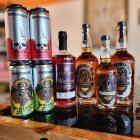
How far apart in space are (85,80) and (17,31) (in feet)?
0.81

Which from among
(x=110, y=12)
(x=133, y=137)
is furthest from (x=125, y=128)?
(x=110, y=12)

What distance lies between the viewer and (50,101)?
539 mm

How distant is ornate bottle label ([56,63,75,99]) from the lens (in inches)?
22.3

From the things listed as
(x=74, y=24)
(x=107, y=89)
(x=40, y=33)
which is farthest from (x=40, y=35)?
(x=74, y=24)

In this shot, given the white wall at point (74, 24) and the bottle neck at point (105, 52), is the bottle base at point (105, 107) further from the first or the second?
the white wall at point (74, 24)

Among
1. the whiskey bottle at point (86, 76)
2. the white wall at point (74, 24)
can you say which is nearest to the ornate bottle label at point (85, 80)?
the whiskey bottle at point (86, 76)

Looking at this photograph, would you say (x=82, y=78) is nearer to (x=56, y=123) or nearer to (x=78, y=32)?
(x=56, y=123)

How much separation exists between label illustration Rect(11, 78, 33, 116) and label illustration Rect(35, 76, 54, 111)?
2 centimetres

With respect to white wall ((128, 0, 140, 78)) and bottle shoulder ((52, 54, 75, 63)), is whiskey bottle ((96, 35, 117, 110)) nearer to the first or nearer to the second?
bottle shoulder ((52, 54, 75, 63))

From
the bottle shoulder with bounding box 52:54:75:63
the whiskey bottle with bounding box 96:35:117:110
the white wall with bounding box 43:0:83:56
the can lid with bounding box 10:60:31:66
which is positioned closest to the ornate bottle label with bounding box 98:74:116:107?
the whiskey bottle with bounding box 96:35:117:110

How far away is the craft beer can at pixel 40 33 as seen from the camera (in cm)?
51

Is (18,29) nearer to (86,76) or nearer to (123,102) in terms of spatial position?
(86,76)

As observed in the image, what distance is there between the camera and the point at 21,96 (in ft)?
1.64

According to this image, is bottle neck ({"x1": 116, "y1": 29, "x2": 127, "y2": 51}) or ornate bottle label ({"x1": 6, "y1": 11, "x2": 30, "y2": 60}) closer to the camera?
ornate bottle label ({"x1": 6, "y1": 11, "x2": 30, "y2": 60})
